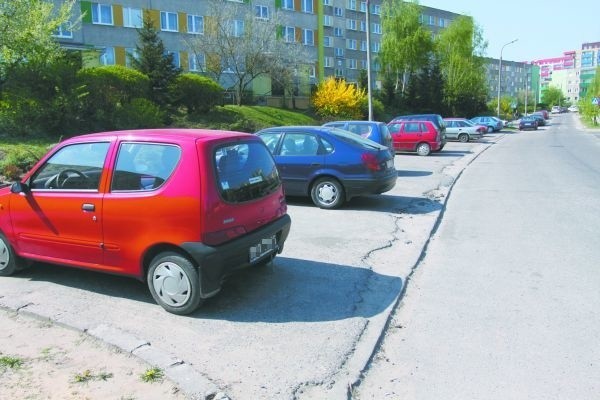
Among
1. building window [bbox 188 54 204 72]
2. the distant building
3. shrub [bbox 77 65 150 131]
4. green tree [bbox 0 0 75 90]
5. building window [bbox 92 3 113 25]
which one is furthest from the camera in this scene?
the distant building

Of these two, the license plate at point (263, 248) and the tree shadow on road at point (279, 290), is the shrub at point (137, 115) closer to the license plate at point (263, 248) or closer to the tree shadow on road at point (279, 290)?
the tree shadow on road at point (279, 290)

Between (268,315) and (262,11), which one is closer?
(268,315)

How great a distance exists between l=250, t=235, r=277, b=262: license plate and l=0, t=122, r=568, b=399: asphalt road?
1.42 feet

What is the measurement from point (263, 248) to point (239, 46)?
96.9ft

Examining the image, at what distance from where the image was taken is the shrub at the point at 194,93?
26422 millimetres

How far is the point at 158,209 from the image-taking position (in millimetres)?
4547

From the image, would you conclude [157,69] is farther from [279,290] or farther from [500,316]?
[500,316]

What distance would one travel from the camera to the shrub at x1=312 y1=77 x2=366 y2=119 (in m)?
37.7

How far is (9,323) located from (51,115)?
49.1 feet

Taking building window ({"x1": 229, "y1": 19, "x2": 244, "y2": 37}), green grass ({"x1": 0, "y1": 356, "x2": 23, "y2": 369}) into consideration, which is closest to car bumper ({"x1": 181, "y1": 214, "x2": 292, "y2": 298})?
green grass ({"x1": 0, "y1": 356, "x2": 23, "y2": 369})

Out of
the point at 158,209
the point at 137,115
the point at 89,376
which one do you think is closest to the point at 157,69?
the point at 137,115

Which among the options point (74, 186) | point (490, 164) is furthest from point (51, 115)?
point (490, 164)

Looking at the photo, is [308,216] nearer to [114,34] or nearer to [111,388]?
[111,388]

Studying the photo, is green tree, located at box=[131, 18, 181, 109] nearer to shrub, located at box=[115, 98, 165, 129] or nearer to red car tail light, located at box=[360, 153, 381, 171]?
shrub, located at box=[115, 98, 165, 129]
